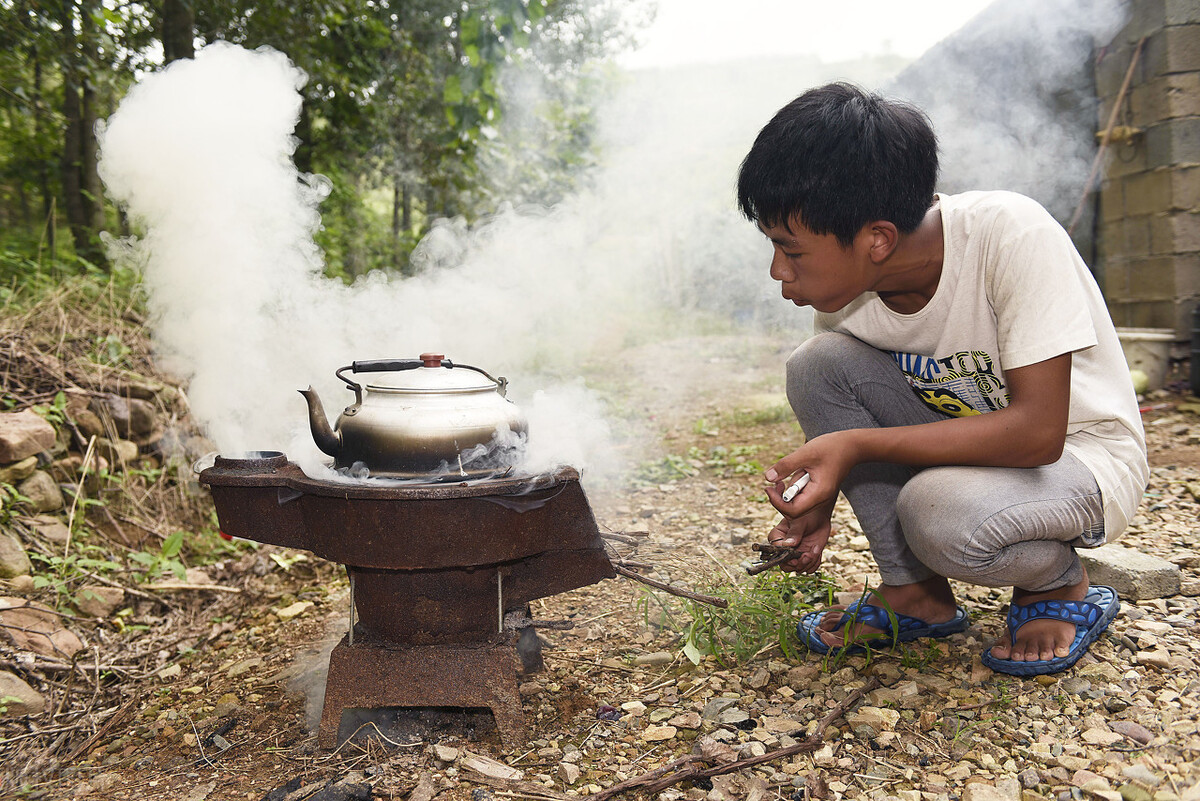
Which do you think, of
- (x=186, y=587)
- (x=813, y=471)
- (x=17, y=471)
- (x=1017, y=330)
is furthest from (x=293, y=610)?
(x=1017, y=330)

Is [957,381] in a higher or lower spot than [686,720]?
higher

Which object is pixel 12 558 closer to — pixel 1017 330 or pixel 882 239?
pixel 882 239

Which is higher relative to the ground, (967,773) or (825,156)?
(825,156)

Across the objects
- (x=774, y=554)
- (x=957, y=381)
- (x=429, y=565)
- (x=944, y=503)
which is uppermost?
(x=957, y=381)

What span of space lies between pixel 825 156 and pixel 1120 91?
18.7 ft

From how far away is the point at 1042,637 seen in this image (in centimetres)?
211

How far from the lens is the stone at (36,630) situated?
2.66m

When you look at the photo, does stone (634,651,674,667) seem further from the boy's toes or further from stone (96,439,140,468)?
stone (96,439,140,468)

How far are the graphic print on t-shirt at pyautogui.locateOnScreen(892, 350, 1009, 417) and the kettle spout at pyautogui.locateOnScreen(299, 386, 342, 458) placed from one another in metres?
1.67

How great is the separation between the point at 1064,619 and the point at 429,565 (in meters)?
1.75

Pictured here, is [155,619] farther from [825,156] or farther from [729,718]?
[825,156]

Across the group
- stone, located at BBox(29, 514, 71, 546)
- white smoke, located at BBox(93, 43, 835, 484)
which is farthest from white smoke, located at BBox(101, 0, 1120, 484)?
stone, located at BBox(29, 514, 71, 546)

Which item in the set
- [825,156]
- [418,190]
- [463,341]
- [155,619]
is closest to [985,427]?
[825,156]

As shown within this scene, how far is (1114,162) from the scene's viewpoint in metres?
6.24
